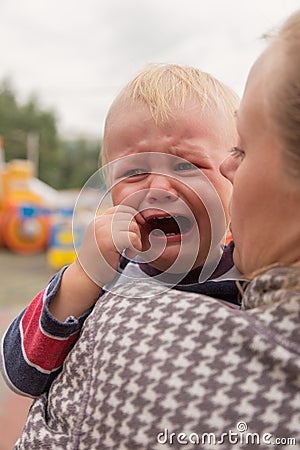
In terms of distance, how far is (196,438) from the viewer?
47cm

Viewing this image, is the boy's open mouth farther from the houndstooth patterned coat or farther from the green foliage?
the green foliage

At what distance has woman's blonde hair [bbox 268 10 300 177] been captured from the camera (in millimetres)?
462

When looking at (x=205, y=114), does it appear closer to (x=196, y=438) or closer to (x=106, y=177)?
(x=106, y=177)

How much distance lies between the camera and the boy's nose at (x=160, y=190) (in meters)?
0.65

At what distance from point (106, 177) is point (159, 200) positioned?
0.26 feet

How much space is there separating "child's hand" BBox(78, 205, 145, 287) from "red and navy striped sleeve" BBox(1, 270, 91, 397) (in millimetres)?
46

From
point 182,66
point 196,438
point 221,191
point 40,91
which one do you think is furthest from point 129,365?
point 40,91

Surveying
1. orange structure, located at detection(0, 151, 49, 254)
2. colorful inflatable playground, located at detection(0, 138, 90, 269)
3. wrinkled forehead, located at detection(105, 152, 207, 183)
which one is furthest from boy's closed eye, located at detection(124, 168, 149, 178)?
orange structure, located at detection(0, 151, 49, 254)

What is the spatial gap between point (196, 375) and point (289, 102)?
8.9 inches

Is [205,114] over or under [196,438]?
over

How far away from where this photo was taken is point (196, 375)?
47 cm

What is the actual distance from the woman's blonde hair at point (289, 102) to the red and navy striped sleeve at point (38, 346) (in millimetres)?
289

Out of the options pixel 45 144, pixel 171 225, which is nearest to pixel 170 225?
pixel 171 225

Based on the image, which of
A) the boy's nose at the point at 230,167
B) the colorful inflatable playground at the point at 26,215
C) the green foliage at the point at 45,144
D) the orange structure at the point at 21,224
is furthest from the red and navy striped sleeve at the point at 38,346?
the green foliage at the point at 45,144
